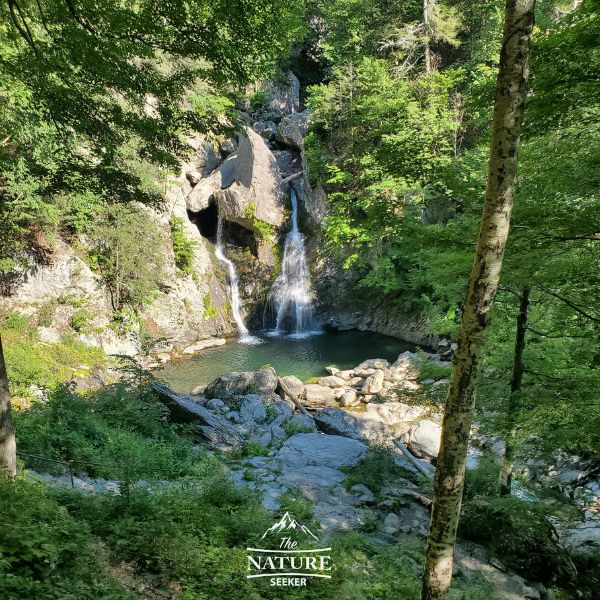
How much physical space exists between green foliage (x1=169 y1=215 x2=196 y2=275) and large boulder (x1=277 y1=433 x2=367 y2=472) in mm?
13234

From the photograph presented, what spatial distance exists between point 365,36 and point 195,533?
76.5 feet

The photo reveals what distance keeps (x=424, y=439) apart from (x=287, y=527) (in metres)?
7.36

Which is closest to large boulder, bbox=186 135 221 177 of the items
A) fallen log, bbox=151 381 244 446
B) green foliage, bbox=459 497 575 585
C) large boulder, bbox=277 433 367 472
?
fallen log, bbox=151 381 244 446

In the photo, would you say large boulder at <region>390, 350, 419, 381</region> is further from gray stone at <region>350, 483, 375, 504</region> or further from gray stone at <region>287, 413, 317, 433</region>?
gray stone at <region>350, 483, 375, 504</region>

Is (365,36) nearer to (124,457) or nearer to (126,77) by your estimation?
(126,77)

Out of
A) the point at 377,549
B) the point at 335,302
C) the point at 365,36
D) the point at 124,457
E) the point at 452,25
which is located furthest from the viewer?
the point at 335,302

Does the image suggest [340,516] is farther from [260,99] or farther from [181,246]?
[260,99]

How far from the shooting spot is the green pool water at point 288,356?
16.7 meters

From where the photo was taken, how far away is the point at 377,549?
17.5 feet

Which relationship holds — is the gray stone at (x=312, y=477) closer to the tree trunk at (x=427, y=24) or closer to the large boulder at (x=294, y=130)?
the tree trunk at (x=427, y=24)

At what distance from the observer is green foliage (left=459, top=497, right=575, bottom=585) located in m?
5.62

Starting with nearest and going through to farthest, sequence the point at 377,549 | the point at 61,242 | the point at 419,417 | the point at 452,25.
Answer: the point at 377,549, the point at 419,417, the point at 61,242, the point at 452,25

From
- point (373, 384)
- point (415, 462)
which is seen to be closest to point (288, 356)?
point (373, 384)

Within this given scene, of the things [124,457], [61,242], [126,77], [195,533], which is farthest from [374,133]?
[195,533]
